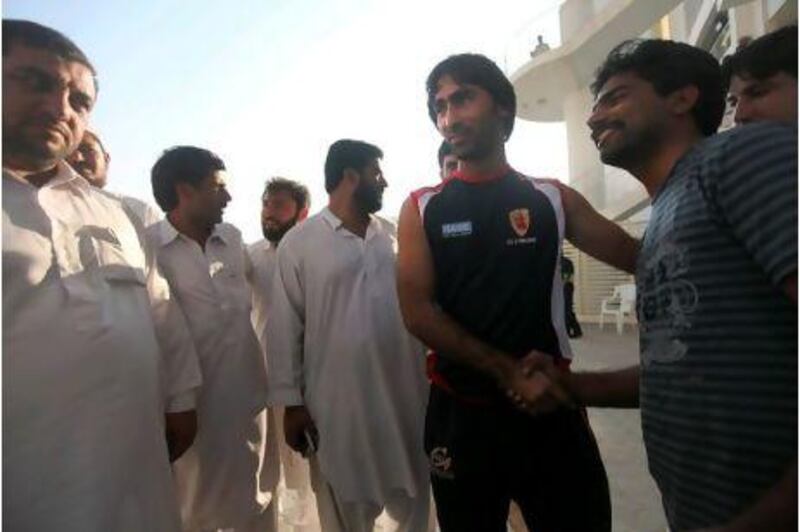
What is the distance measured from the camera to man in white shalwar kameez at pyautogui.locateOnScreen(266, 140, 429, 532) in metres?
2.57

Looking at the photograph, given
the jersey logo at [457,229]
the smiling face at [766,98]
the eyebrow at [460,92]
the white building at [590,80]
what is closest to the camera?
the jersey logo at [457,229]

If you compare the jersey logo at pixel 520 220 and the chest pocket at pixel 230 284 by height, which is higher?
the jersey logo at pixel 520 220

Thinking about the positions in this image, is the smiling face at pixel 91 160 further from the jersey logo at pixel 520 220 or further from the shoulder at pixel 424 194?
the jersey logo at pixel 520 220

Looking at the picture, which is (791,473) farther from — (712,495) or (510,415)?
(510,415)

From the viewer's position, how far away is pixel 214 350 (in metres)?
2.74

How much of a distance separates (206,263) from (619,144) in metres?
2.06

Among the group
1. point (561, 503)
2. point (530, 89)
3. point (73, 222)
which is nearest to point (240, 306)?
point (73, 222)

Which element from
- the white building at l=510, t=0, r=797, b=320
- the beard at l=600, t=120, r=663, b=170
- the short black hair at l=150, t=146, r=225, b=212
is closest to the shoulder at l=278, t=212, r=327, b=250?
the short black hair at l=150, t=146, r=225, b=212

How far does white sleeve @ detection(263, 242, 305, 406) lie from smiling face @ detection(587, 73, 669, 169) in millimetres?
1637

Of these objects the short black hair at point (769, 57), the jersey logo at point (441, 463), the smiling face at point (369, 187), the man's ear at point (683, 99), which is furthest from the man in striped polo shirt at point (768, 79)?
the jersey logo at point (441, 463)

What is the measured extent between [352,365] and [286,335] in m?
0.34

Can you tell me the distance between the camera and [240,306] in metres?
2.88

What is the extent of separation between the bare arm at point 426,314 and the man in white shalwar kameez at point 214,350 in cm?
126

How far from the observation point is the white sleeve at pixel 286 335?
2.61 meters
